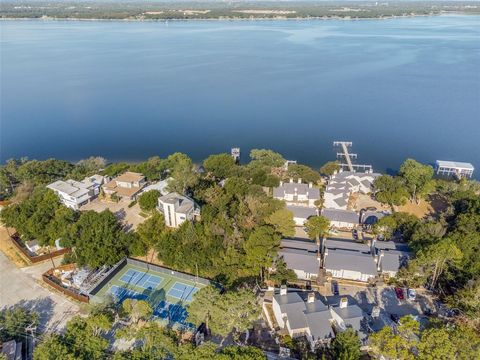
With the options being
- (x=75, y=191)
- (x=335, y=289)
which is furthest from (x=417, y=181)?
(x=75, y=191)

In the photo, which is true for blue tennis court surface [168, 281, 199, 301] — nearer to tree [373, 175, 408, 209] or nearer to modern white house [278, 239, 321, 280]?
modern white house [278, 239, 321, 280]

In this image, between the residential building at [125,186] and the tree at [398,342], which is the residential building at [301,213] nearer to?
the tree at [398,342]

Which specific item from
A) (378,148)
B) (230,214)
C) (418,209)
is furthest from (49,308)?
(378,148)

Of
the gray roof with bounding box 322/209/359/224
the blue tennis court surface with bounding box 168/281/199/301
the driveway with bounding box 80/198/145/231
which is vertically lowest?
the blue tennis court surface with bounding box 168/281/199/301

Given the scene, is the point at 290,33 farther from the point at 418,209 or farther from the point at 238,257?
the point at 238,257

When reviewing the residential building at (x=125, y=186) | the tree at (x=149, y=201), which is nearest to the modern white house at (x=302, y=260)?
the tree at (x=149, y=201)

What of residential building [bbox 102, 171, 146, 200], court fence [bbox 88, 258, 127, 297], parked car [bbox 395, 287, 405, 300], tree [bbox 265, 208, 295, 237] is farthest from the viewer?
residential building [bbox 102, 171, 146, 200]

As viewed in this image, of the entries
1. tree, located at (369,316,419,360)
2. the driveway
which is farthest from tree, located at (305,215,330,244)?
the driveway

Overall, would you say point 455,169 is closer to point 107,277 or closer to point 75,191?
point 107,277
